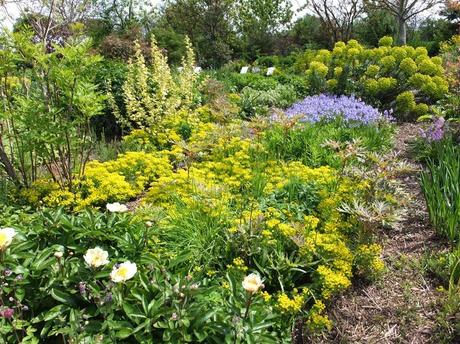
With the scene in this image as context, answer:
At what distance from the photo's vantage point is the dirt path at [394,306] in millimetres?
2525

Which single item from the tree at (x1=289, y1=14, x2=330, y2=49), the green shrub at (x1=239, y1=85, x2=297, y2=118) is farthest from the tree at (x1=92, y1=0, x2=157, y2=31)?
the green shrub at (x1=239, y1=85, x2=297, y2=118)

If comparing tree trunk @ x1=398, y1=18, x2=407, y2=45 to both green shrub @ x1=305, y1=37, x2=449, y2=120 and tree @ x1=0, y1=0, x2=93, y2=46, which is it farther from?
tree @ x1=0, y1=0, x2=93, y2=46

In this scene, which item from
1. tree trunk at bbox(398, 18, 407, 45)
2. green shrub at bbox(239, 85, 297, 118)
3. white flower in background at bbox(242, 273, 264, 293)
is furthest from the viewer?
tree trunk at bbox(398, 18, 407, 45)

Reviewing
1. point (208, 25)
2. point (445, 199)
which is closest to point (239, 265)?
point (445, 199)

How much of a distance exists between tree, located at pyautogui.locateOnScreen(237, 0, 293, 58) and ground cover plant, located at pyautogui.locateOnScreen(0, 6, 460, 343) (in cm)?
1337

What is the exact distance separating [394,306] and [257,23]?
1734 centimetres

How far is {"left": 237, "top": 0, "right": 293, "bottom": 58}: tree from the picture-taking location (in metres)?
18.2

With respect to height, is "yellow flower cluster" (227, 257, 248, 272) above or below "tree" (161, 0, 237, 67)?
below

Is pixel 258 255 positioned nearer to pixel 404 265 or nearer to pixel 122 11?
pixel 404 265

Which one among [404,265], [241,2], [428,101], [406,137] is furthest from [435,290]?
[241,2]

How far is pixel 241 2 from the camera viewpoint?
18.0m

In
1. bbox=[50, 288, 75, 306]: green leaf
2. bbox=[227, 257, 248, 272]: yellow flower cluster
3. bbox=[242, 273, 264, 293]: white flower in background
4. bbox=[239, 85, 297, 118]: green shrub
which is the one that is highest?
bbox=[239, 85, 297, 118]: green shrub

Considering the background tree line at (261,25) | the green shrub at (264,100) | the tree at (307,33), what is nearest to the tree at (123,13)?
the background tree line at (261,25)

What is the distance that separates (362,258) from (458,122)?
341 cm
